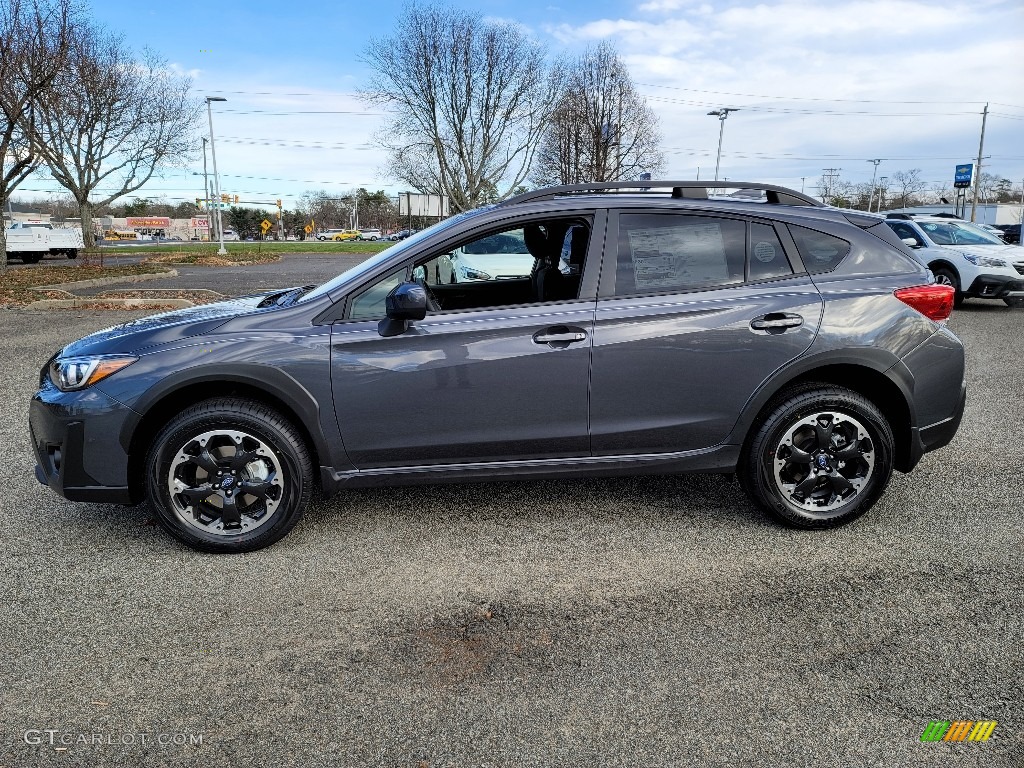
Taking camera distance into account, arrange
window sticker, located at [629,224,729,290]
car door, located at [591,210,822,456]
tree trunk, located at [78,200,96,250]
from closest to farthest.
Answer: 1. car door, located at [591,210,822,456]
2. window sticker, located at [629,224,729,290]
3. tree trunk, located at [78,200,96,250]

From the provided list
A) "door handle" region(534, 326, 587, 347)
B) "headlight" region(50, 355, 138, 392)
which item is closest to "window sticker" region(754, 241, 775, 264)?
"door handle" region(534, 326, 587, 347)

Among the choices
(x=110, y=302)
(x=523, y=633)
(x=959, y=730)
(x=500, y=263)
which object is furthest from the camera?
(x=110, y=302)

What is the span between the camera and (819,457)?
377cm

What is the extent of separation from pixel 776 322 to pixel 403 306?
71.9 inches

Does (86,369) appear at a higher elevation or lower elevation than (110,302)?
higher

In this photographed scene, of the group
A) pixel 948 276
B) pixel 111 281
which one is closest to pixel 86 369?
pixel 948 276

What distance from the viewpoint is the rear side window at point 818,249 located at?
3811 millimetres

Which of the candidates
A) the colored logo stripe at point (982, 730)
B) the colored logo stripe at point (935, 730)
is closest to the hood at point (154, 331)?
the colored logo stripe at point (935, 730)

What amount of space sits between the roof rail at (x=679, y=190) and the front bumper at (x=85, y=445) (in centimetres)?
215

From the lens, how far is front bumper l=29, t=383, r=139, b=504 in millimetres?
3420

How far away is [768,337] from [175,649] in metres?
2.95

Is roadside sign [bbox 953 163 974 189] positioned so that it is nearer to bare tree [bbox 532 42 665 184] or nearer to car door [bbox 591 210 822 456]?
bare tree [bbox 532 42 665 184]

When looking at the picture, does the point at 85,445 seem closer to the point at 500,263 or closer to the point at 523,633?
the point at 523,633

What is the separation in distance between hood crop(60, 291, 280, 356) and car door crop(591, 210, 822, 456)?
1724mm
